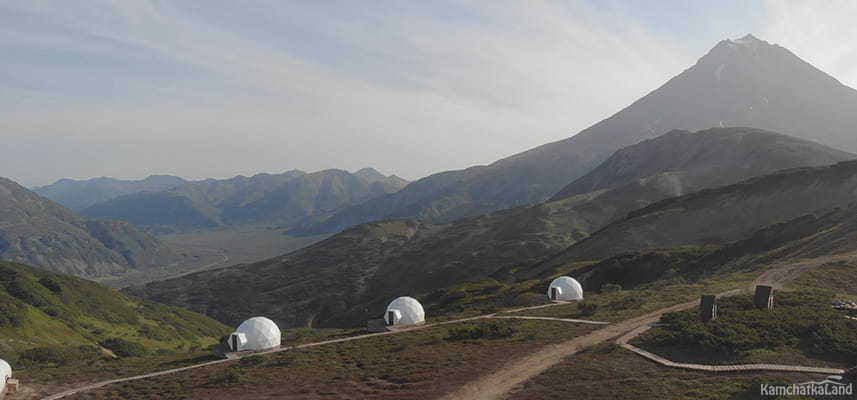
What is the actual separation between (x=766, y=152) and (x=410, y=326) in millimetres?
202919

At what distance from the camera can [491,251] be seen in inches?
6555

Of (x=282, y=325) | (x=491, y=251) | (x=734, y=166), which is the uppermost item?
(x=734, y=166)

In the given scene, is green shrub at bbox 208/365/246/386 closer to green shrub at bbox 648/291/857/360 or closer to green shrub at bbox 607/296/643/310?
green shrub at bbox 648/291/857/360

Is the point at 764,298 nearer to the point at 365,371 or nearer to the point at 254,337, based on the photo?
the point at 365,371

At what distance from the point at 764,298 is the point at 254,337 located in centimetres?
3954

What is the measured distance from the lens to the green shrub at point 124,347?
6172cm

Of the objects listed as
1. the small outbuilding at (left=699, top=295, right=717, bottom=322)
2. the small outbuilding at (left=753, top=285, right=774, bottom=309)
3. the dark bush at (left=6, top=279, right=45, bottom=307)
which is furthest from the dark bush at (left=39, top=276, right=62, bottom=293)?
the small outbuilding at (left=753, top=285, right=774, bottom=309)

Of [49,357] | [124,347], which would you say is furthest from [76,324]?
[49,357]

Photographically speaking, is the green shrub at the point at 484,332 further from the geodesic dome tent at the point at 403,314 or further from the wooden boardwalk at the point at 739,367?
the wooden boardwalk at the point at 739,367

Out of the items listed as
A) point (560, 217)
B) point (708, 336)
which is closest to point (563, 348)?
point (708, 336)

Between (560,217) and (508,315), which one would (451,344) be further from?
(560,217)

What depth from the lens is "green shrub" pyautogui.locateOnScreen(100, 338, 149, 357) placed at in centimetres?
6172

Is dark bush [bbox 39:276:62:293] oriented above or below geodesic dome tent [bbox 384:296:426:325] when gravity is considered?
above

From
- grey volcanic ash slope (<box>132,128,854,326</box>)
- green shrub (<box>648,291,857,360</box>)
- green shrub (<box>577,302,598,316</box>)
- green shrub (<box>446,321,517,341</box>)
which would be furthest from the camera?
grey volcanic ash slope (<box>132,128,854,326</box>)
